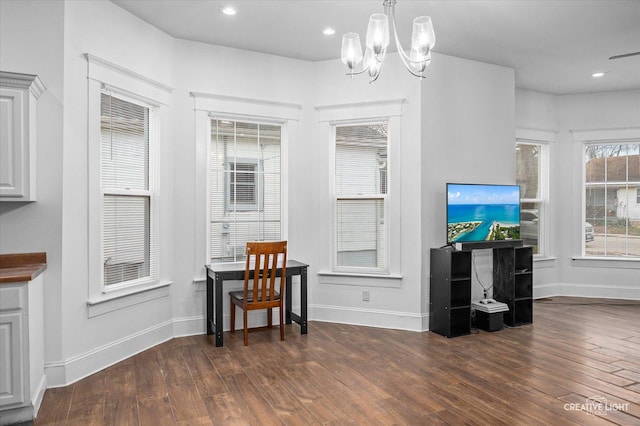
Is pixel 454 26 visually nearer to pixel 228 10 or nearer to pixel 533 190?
pixel 228 10

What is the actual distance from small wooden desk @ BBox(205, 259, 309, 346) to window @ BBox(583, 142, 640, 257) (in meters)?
4.64

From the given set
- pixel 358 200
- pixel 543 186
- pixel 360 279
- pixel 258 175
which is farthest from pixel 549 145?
pixel 258 175

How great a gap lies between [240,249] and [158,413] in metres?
2.18

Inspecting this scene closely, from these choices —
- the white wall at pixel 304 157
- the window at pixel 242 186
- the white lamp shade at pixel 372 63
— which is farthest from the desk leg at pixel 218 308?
the white lamp shade at pixel 372 63

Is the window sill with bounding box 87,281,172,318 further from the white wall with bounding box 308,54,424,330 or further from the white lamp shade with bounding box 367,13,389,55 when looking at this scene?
the white lamp shade with bounding box 367,13,389,55

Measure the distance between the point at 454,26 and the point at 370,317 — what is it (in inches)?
120

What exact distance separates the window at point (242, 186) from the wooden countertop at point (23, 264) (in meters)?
1.73

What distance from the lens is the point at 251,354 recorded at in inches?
152

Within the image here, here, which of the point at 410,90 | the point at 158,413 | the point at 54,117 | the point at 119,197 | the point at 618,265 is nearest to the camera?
the point at 158,413

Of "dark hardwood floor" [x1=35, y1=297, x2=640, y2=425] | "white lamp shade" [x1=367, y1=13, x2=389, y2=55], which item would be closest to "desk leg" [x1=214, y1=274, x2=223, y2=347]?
"dark hardwood floor" [x1=35, y1=297, x2=640, y2=425]

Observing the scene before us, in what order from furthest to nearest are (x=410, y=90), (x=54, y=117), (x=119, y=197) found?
1. (x=410, y=90)
2. (x=119, y=197)
3. (x=54, y=117)

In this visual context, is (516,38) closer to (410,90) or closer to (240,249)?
(410,90)

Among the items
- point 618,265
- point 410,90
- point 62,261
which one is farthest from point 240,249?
point 618,265

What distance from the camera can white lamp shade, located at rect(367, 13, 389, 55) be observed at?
105 inches
